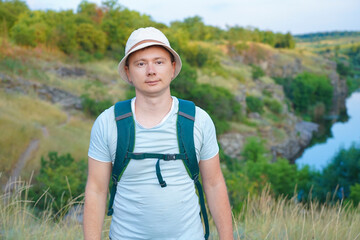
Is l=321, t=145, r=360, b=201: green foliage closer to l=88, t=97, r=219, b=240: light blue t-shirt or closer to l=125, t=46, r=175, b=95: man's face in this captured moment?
l=88, t=97, r=219, b=240: light blue t-shirt

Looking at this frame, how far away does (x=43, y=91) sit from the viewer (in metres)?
22.1

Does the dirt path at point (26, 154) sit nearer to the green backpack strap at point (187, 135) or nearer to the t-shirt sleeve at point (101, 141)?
the t-shirt sleeve at point (101, 141)

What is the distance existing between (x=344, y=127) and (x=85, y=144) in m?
36.9

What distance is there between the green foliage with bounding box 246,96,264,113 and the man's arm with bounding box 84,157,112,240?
32.3 meters

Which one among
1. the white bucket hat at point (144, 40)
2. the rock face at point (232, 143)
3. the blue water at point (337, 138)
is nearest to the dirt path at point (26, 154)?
the white bucket hat at point (144, 40)

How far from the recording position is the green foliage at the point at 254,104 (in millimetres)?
33597

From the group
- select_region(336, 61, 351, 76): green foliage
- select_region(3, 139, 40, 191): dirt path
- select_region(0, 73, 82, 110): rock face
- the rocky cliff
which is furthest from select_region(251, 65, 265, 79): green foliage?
select_region(3, 139, 40, 191): dirt path

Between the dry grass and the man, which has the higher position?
the man

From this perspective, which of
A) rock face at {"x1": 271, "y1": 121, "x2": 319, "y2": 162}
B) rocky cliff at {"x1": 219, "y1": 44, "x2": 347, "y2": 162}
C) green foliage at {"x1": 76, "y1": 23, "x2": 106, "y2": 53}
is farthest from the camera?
green foliage at {"x1": 76, "y1": 23, "x2": 106, "y2": 53}

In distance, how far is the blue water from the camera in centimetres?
3107

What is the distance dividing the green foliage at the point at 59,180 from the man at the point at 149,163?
6.07 m

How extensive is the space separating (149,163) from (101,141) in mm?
224

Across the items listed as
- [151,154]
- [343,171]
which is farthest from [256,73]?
[151,154]

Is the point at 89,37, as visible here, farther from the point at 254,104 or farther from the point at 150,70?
the point at 150,70
